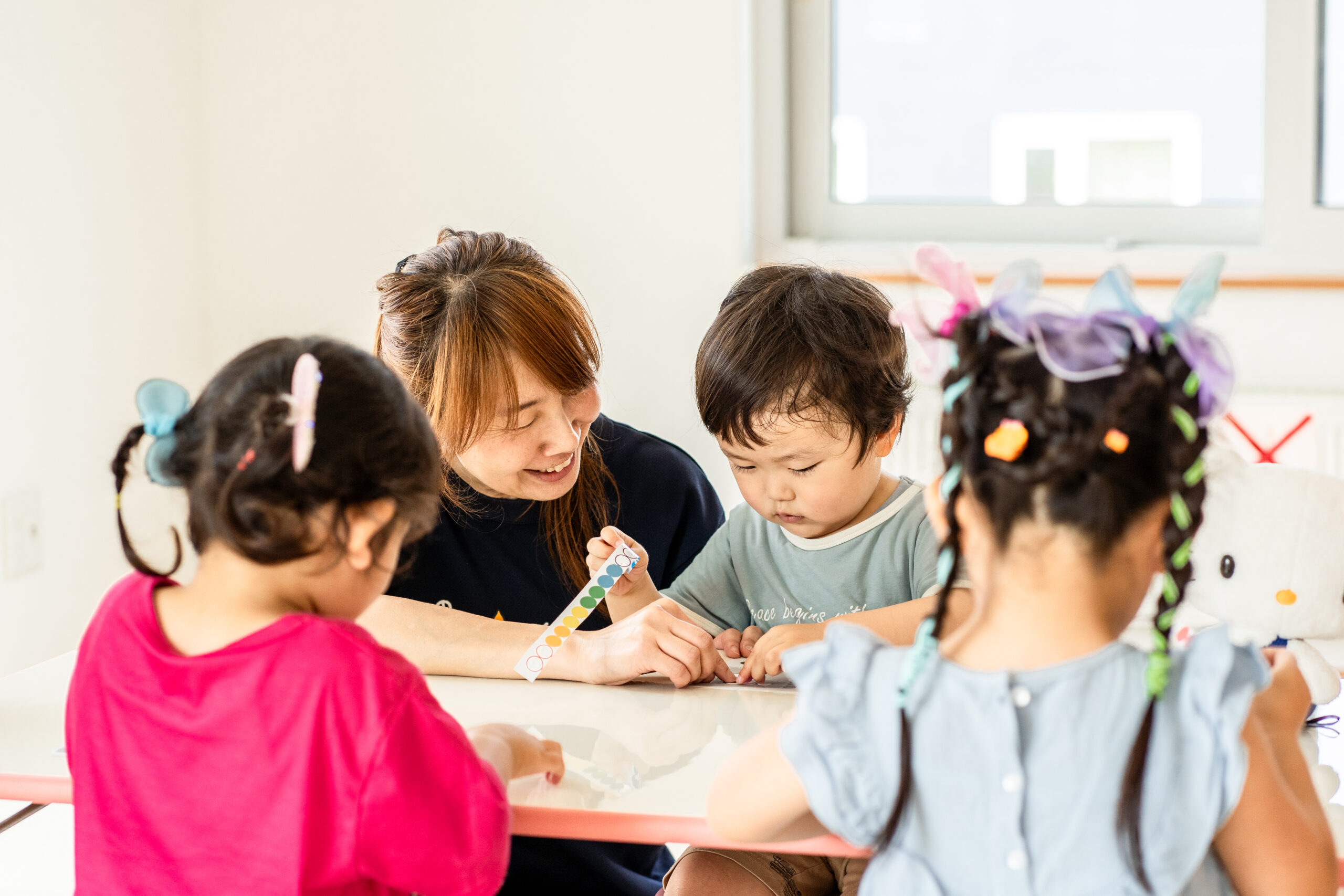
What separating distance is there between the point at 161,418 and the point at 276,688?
199mm

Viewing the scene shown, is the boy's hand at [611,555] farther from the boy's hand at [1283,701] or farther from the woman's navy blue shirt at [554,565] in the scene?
the boy's hand at [1283,701]

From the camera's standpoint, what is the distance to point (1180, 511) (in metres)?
0.71

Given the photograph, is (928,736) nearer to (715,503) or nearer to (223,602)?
(223,602)

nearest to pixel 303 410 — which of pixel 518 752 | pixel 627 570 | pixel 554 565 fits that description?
pixel 518 752

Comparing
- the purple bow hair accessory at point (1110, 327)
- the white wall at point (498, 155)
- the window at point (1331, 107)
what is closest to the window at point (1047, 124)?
the window at point (1331, 107)

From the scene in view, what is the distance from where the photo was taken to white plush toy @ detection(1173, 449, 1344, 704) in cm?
101

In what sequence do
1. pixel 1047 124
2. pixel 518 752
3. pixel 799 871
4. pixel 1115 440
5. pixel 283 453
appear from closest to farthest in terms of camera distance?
pixel 1115 440 → pixel 283 453 → pixel 518 752 → pixel 799 871 → pixel 1047 124

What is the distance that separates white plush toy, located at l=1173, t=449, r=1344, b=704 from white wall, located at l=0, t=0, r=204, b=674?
1730 millimetres

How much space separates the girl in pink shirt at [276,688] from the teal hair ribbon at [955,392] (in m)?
0.35

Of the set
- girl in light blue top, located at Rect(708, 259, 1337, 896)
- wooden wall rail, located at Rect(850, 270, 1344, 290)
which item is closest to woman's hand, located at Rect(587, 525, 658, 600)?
girl in light blue top, located at Rect(708, 259, 1337, 896)

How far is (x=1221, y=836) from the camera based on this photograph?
2.46 feet

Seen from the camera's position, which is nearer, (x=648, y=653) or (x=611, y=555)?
(x=648, y=653)

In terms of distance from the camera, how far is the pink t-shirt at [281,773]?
30.5 inches

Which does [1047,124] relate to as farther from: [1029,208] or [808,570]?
[808,570]
